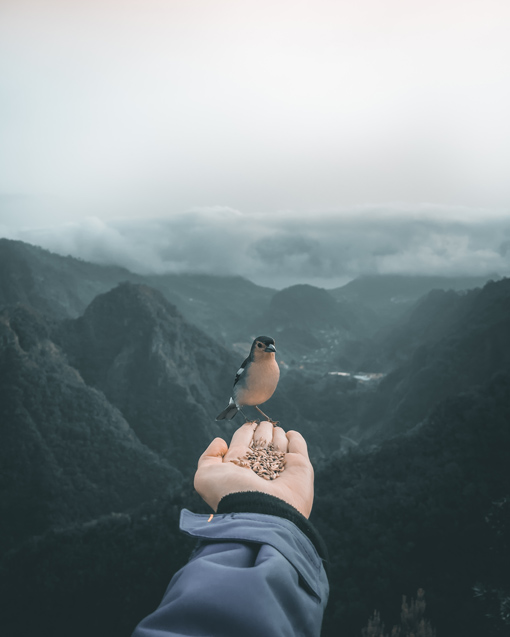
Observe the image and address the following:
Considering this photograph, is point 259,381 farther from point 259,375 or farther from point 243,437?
point 243,437

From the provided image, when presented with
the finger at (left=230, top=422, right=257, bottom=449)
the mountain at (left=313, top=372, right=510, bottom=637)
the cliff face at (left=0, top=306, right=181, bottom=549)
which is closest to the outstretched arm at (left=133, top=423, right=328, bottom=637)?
the finger at (left=230, top=422, right=257, bottom=449)

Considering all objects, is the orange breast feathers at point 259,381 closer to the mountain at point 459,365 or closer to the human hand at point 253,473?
the human hand at point 253,473

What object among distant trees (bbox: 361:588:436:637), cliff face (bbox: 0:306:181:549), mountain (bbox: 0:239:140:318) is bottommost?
cliff face (bbox: 0:306:181:549)

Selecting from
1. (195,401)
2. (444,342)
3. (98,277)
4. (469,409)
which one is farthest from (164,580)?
(98,277)

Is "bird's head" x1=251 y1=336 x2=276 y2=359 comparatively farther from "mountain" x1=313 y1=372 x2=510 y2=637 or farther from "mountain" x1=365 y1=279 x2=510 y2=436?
"mountain" x1=365 y1=279 x2=510 y2=436

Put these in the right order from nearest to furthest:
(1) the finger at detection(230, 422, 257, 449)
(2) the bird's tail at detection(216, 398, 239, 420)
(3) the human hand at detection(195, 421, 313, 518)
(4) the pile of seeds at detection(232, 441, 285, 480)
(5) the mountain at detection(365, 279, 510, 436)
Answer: (3) the human hand at detection(195, 421, 313, 518), (4) the pile of seeds at detection(232, 441, 285, 480), (1) the finger at detection(230, 422, 257, 449), (2) the bird's tail at detection(216, 398, 239, 420), (5) the mountain at detection(365, 279, 510, 436)

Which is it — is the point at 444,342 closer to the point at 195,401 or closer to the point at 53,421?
the point at 195,401

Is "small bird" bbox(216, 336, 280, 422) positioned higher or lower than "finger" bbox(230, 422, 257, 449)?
higher

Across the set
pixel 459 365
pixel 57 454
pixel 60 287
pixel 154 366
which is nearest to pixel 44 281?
pixel 60 287
